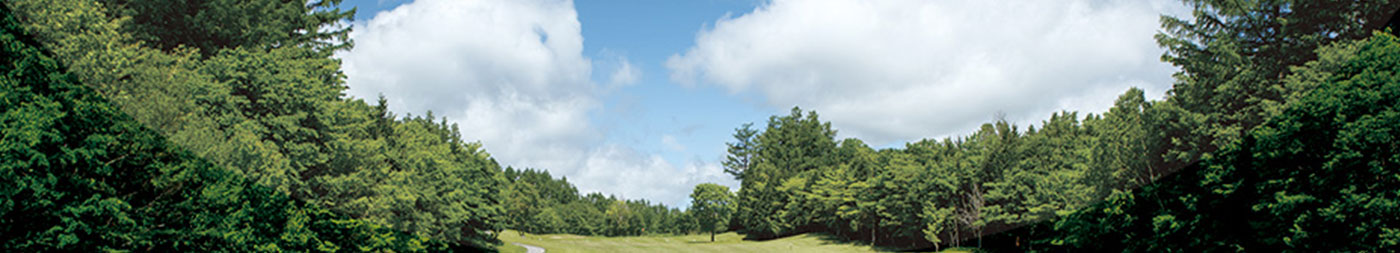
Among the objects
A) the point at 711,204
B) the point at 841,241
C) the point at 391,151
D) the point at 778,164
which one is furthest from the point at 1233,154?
the point at 778,164

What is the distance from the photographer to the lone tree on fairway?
75812 millimetres

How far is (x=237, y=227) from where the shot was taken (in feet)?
49.4

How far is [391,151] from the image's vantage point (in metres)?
33.4

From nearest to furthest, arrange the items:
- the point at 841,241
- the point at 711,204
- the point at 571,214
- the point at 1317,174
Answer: the point at 1317,174, the point at 841,241, the point at 711,204, the point at 571,214

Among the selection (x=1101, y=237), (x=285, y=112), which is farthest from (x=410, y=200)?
(x=1101, y=237)

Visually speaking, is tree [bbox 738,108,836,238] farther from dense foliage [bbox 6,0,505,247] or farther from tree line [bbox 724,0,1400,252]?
dense foliage [bbox 6,0,505,247]

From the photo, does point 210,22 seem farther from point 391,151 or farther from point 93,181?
point 93,181

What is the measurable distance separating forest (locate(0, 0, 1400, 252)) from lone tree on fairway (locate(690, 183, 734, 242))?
3798cm

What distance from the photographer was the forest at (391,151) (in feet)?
38.7

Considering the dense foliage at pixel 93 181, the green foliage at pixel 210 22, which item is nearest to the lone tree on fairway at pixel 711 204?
the green foliage at pixel 210 22

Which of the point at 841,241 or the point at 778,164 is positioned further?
the point at 778,164

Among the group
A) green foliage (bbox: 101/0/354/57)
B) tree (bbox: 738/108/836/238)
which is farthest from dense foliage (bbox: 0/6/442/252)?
tree (bbox: 738/108/836/238)

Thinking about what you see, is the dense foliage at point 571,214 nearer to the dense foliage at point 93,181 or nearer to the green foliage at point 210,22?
the green foliage at point 210,22

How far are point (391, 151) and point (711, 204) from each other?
45421 millimetres
